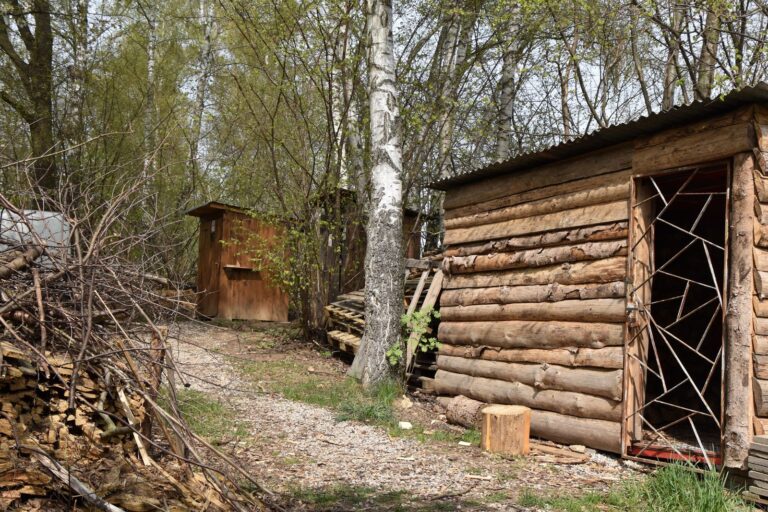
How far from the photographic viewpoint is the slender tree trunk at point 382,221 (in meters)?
8.96

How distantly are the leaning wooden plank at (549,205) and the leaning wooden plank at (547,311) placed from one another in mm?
1141

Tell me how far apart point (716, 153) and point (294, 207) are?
8436mm

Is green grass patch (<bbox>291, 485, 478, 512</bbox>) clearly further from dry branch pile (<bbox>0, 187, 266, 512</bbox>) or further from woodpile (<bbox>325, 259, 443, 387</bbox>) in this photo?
woodpile (<bbox>325, 259, 443, 387</bbox>)

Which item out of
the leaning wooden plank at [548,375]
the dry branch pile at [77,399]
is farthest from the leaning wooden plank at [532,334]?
the dry branch pile at [77,399]

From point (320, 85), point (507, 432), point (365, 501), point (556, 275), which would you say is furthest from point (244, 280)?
point (365, 501)

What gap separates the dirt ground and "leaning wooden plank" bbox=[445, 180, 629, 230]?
2.73m

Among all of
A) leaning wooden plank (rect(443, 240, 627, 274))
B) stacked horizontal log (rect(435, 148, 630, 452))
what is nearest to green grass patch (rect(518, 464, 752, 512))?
stacked horizontal log (rect(435, 148, 630, 452))

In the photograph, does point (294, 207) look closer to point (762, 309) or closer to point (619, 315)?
point (619, 315)

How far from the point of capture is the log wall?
582 centimetres

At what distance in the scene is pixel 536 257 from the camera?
24.7ft

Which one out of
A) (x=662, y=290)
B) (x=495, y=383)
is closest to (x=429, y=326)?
(x=495, y=383)

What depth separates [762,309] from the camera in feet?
17.5

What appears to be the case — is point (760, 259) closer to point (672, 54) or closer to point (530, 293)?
point (530, 293)

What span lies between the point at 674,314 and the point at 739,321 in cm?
402
